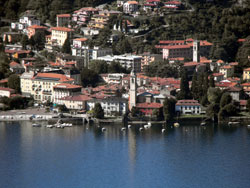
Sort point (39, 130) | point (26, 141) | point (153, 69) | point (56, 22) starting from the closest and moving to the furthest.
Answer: point (26, 141), point (39, 130), point (153, 69), point (56, 22)

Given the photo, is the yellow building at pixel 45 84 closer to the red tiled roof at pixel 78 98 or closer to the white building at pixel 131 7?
the red tiled roof at pixel 78 98

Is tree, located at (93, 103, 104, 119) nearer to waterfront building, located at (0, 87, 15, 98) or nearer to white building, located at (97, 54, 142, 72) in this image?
waterfront building, located at (0, 87, 15, 98)

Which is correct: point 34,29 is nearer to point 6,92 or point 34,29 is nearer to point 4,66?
point 4,66

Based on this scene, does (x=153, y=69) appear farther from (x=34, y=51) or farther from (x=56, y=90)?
(x=34, y=51)

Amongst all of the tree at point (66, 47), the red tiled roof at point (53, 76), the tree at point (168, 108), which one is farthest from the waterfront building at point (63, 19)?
the tree at point (168, 108)

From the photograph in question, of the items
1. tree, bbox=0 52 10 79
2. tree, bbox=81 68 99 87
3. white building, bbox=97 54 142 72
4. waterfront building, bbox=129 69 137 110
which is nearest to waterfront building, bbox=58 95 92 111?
waterfront building, bbox=129 69 137 110

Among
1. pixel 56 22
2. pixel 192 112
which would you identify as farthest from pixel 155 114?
pixel 56 22
